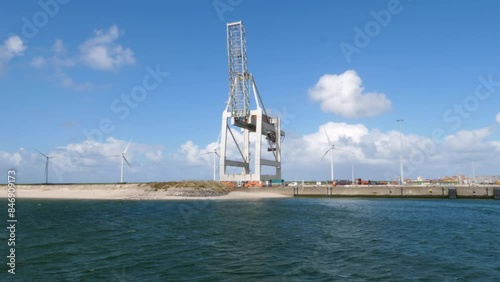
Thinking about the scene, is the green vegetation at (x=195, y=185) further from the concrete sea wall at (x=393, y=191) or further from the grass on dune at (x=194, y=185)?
the concrete sea wall at (x=393, y=191)

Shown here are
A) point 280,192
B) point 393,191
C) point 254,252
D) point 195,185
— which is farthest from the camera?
point 195,185

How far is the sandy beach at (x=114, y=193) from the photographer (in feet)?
358

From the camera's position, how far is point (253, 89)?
121125 mm

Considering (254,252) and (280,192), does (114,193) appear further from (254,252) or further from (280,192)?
(254,252)

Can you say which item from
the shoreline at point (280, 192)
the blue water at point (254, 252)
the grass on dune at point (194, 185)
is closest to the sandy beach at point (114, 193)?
the shoreline at point (280, 192)

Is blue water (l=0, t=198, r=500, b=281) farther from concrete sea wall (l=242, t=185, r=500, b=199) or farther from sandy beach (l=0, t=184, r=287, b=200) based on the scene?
concrete sea wall (l=242, t=185, r=500, b=199)

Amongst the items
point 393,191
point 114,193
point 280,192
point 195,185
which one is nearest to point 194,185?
point 195,185

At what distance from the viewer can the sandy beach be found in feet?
358

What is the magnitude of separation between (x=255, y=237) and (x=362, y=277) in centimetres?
1568

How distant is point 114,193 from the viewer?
12425 cm

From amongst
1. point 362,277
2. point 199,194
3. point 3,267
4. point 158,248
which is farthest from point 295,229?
point 199,194

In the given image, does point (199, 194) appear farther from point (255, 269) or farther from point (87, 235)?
point (255, 269)

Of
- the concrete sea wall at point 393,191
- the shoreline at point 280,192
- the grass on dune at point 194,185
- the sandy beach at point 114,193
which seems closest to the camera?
the concrete sea wall at point 393,191

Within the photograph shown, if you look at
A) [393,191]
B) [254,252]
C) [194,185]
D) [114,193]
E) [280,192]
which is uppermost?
[194,185]
